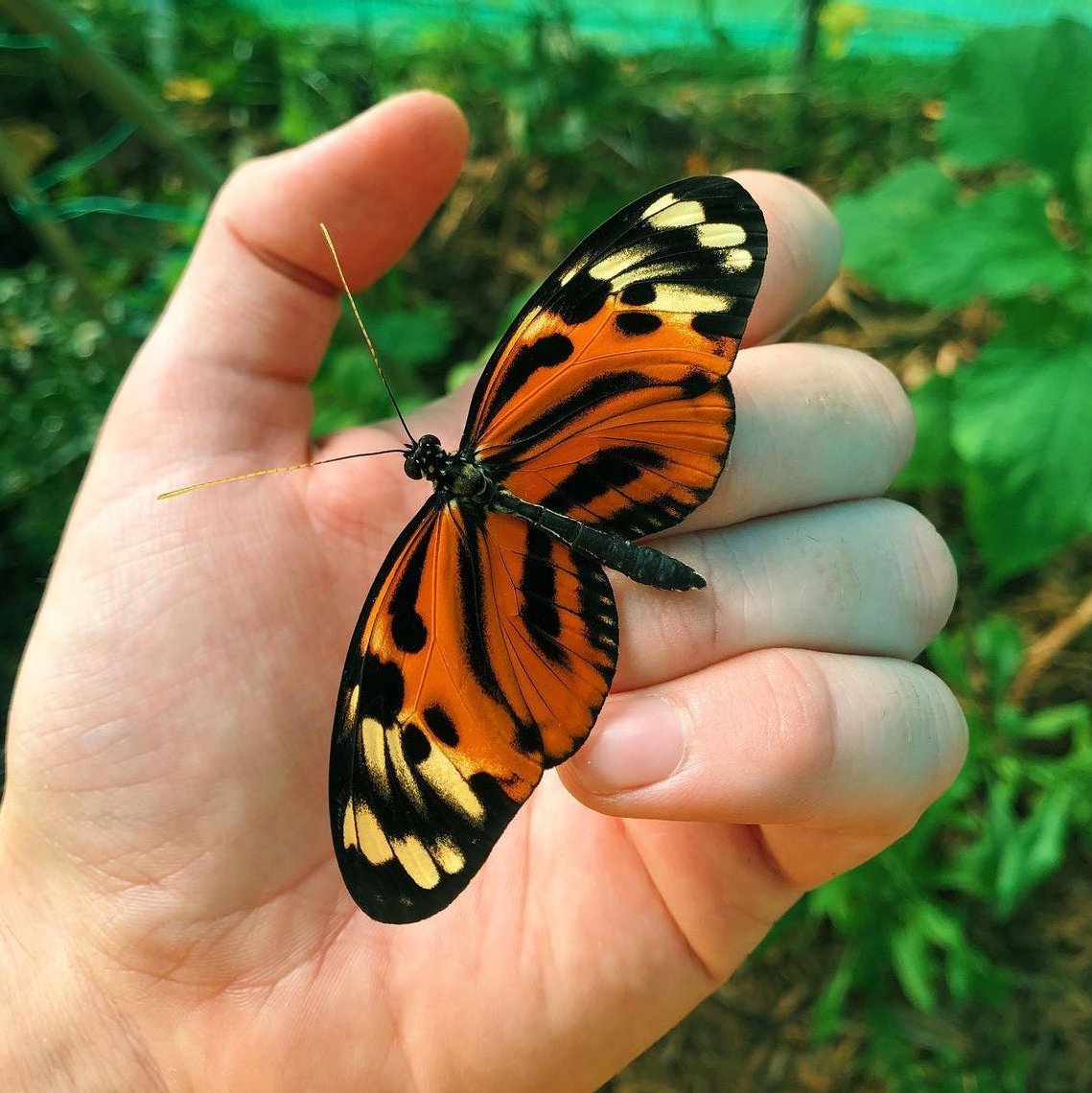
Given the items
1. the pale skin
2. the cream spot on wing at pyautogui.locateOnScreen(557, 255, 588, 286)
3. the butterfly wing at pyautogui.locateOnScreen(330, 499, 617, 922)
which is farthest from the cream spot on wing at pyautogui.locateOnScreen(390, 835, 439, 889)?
the cream spot on wing at pyautogui.locateOnScreen(557, 255, 588, 286)

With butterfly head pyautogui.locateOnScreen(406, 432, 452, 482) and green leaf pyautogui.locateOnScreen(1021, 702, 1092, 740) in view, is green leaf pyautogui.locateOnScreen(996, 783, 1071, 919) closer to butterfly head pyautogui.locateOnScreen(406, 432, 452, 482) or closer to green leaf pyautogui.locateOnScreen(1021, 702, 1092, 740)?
green leaf pyautogui.locateOnScreen(1021, 702, 1092, 740)

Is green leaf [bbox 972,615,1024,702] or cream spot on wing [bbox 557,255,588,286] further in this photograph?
green leaf [bbox 972,615,1024,702]

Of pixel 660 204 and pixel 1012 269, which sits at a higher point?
pixel 660 204

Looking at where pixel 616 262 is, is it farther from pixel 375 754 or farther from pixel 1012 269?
pixel 1012 269

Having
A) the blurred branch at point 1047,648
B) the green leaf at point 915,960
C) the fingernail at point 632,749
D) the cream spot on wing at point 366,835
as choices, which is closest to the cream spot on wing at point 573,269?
the fingernail at point 632,749

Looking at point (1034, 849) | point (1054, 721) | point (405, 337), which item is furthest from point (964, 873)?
point (405, 337)
